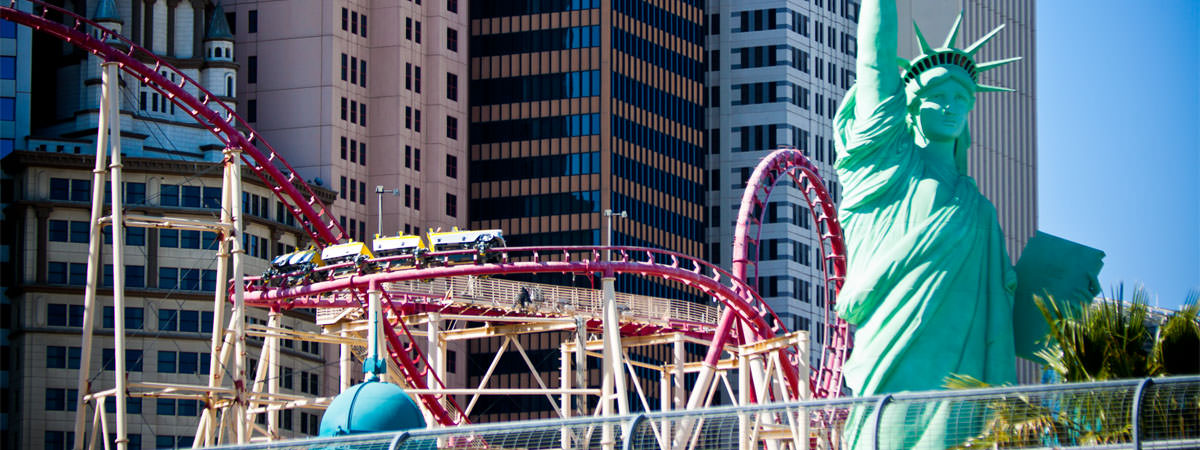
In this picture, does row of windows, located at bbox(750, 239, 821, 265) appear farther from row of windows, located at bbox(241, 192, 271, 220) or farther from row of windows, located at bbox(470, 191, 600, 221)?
row of windows, located at bbox(241, 192, 271, 220)

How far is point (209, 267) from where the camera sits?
10888 centimetres

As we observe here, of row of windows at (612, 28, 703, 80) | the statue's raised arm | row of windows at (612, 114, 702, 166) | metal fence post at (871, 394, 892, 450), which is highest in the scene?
row of windows at (612, 28, 703, 80)

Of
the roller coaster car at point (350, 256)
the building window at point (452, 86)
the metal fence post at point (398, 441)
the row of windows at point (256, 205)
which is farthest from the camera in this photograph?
the building window at point (452, 86)

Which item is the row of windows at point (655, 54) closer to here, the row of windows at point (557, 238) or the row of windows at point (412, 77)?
the row of windows at point (557, 238)

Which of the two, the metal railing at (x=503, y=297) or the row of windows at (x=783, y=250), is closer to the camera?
the metal railing at (x=503, y=297)

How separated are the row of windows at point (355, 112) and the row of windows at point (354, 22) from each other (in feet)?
13.2

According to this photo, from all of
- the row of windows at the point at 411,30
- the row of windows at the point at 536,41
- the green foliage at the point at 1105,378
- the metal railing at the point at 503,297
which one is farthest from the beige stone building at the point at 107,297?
the green foliage at the point at 1105,378

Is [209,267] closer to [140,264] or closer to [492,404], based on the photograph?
[140,264]

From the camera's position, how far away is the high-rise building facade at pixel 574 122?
12525cm

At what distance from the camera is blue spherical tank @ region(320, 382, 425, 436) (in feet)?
122

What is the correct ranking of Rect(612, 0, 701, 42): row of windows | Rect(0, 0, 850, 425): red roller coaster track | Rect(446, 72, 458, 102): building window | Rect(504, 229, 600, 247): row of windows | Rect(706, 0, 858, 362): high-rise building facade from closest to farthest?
Rect(0, 0, 850, 425): red roller coaster track, Rect(504, 229, 600, 247): row of windows, Rect(446, 72, 458, 102): building window, Rect(612, 0, 701, 42): row of windows, Rect(706, 0, 858, 362): high-rise building facade

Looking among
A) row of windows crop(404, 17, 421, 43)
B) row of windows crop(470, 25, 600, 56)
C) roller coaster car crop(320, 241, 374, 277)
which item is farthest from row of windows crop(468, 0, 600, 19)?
roller coaster car crop(320, 241, 374, 277)

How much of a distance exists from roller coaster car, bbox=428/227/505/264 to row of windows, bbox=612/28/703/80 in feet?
186

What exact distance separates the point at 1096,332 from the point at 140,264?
83.5 metres
